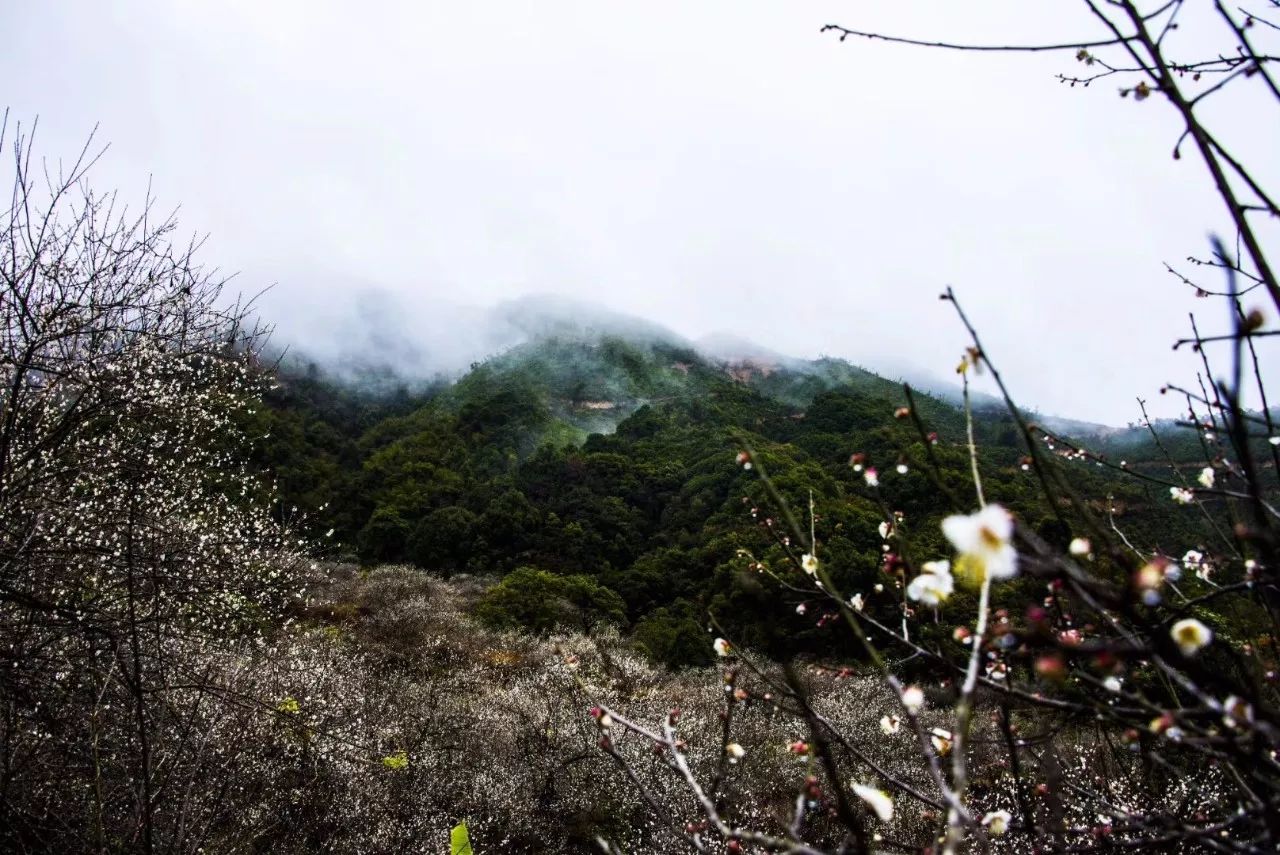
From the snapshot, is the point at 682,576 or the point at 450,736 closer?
the point at 450,736

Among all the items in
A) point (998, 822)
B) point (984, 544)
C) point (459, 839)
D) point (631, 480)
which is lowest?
point (459, 839)

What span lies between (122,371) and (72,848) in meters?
2.61

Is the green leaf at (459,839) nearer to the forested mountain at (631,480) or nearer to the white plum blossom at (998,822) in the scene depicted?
the white plum blossom at (998,822)

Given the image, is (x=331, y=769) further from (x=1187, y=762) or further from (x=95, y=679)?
(x=1187, y=762)

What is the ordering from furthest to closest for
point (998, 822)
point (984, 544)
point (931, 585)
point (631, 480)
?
point (631, 480) → point (998, 822) → point (931, 585) → point (984, 544)

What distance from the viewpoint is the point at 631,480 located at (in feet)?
76.4

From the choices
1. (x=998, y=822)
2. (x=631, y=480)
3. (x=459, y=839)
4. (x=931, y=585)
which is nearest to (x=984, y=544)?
(x=931, y=585)

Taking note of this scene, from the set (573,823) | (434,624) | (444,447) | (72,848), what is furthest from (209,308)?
(444,447)

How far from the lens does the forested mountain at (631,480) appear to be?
49.9 ft

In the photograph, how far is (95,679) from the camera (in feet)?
Answer: 12.5

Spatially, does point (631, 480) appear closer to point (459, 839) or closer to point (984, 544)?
point (459, 839)

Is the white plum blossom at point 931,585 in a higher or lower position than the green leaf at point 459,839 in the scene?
higher

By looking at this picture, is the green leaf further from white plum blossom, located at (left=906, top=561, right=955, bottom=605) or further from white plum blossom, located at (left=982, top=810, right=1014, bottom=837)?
white plum blossom, located at (left=906, top=561, right=955, bottom=605)

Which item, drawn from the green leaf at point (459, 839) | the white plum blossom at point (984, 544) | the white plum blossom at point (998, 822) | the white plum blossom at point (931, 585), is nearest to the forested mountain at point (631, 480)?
the green leaf at point (459, 839)
